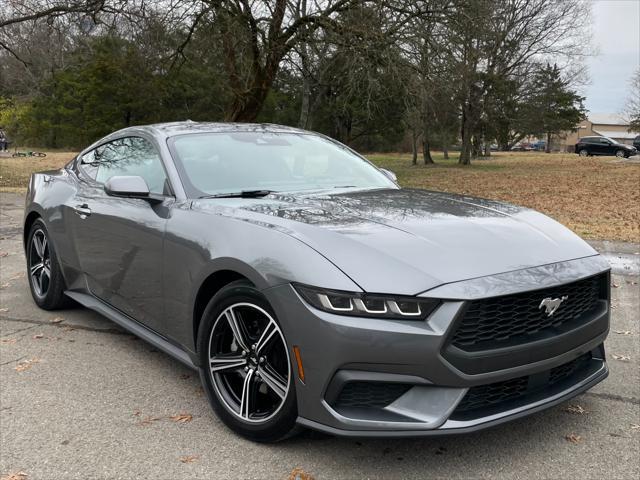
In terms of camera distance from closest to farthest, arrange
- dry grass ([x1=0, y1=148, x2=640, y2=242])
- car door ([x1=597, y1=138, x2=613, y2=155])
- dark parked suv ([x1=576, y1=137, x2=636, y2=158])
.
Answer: dry grass ([x1=0, y1=148, x2=640, y2=242])
dark parked suv ([x1=576, y1=137, x2=636, y2=158])
car door ([x1=597, y1=138, x2=613, y2=155])

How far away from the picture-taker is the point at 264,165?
385cm

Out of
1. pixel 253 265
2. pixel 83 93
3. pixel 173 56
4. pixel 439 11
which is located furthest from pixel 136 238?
pixel 83 93

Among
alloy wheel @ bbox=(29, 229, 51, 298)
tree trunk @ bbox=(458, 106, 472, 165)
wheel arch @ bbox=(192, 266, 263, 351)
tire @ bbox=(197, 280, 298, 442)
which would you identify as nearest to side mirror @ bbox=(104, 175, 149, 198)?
wheel arch @ bbox=(192, 266, 263, 351)

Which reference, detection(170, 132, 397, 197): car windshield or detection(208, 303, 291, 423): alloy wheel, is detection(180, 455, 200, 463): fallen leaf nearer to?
detection(208, 303, 291, 423): alloy wheel

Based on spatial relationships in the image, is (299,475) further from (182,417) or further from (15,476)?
(15,476)

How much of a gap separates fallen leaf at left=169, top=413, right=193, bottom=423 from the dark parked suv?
50.4 metres

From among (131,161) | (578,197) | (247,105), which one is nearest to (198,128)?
(131,161)

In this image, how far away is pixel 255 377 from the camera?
2805mm

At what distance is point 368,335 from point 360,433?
0.40 metres

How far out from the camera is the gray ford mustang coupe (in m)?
2.35

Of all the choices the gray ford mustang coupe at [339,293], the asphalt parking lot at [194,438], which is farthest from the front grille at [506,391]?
the asphalt parking lot at [194,438]

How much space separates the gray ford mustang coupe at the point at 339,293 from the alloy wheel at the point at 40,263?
3.77ft

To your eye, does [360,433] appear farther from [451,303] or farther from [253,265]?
[253,265]

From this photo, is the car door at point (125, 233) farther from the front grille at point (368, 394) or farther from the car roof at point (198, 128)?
the front grille at point (368, 394)
